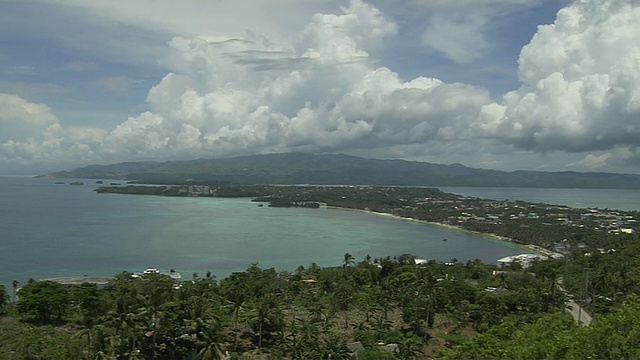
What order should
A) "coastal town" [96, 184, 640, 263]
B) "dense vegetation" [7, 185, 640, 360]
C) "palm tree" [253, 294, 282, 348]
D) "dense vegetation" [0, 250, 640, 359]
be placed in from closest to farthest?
"dense vegetation" [0, 250, 640, 359], "dense vegetation" [7, 185, 640, 360], "palm tree" [253, 294, 282, 348], "coastal town" [96, 184, 640, 263]

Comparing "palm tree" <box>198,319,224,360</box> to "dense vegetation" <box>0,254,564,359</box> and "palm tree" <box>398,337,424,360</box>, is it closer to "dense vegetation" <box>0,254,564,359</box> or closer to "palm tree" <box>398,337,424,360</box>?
"dense vegetation" <box>0,254,564,359</box>

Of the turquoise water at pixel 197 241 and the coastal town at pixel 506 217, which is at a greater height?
the coastal town at pixel 506 217

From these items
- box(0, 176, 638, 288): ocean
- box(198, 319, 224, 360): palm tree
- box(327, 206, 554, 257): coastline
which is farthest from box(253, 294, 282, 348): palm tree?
box(327, 206, 554, 257): coastline

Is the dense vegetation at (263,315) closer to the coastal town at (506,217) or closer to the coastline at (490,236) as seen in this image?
the coastal town at (506,217)

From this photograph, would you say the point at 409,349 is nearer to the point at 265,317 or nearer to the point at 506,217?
the point at 265,317

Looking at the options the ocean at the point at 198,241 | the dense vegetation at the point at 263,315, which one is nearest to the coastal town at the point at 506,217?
the ocean at the point at 198,241

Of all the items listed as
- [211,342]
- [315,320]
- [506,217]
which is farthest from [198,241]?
[506,217]

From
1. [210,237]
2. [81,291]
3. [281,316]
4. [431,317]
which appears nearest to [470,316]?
[431,317]
